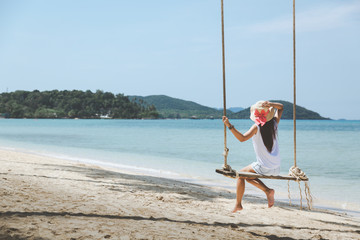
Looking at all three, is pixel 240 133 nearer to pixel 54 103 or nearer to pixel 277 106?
pixel 277 106

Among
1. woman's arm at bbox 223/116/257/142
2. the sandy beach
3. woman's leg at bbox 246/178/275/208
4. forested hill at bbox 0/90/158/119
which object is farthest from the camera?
forested hill at bbox 0/90/158/119

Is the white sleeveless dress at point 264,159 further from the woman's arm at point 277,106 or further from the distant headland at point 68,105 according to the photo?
the distant headland at point 68,105

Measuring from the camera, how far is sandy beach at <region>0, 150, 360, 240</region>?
13.3ft

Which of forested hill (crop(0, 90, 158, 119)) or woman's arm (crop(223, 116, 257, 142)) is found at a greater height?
forested hill (crop(0, 90, 158, 119))

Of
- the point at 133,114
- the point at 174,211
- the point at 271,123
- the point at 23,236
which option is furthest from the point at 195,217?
the point at 133,114

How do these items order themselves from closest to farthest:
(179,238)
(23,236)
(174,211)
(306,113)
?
(23,236), (179,238), (174,211), (306,113)

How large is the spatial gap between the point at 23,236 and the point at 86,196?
2330mm

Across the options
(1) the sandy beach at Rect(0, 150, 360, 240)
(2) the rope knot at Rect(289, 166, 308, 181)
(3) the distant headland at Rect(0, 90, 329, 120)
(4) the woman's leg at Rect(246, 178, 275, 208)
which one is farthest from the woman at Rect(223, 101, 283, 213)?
(3) the distant headland at Rect(0, 90, 329, 120)

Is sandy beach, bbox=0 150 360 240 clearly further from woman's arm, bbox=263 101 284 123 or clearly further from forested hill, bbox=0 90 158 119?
forested hill, bbox=0 90 158 119

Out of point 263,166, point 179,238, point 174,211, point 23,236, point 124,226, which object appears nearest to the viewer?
point 23,236

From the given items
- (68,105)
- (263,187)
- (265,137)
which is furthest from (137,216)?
(68,105)

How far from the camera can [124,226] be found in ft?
14.1

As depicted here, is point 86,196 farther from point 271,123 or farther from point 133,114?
point 133,114

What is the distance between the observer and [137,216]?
15.9 feet
